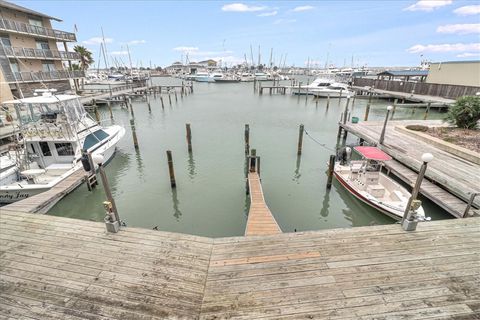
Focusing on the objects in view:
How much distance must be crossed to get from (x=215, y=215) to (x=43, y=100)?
11.8m

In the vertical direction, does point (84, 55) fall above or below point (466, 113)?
above

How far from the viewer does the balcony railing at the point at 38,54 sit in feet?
88.3

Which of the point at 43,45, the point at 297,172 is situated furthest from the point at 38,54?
the point at 297,172

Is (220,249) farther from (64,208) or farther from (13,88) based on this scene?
(13,88)

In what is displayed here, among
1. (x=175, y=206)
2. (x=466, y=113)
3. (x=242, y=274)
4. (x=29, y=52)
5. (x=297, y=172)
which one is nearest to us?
(x=242, y=274)

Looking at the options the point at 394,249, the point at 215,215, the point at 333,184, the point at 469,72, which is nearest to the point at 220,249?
the point at 394,249

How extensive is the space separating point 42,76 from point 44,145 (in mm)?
23544

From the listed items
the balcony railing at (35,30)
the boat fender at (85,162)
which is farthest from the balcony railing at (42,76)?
the boat fender at (85,162)

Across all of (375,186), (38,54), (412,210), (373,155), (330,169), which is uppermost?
(38,54)

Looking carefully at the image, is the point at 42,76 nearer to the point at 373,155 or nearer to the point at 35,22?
the point at 35,22

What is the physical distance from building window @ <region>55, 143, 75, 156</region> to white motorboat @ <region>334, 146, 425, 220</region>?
1686cm

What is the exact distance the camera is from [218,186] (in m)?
14.7

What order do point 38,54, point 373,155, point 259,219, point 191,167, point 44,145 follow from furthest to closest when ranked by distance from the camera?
point 38,54 < point 191,167 < point 44,145 < point 373,155 < point 259,219

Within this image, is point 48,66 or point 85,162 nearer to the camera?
point 85,162
